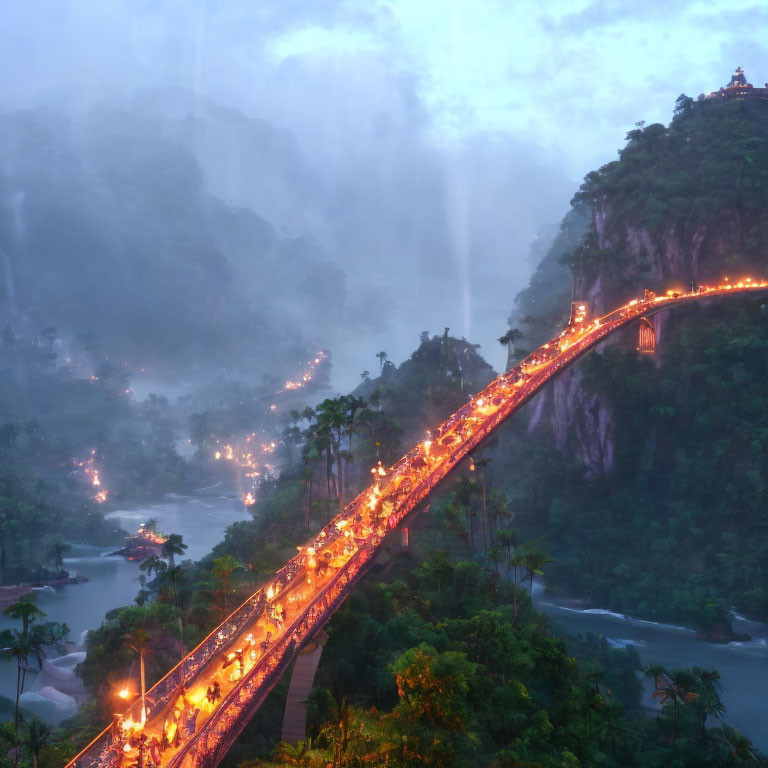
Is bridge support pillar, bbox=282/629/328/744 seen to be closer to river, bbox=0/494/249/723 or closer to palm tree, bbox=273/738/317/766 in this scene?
palm tree, bbox=273/738/317/766

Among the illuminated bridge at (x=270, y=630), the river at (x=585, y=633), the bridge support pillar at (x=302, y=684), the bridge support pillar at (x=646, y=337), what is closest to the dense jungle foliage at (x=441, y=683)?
the bridge support pillar at (x=302, y=684)

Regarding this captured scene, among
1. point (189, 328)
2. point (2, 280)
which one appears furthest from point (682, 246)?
point (2, 280)

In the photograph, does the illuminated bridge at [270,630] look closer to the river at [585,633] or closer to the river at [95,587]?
the river at [585,633]

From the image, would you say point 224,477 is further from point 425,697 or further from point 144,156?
point 144,156

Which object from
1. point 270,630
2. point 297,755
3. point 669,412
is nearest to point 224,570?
point 270,630

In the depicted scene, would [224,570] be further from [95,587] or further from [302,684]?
[95,587]

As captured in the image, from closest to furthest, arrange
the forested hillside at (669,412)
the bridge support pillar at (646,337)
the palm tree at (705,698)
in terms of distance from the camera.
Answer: the palm tree at (705,698) → the forested hillside at (669,412) → the bridge support pillar at (646,337)
